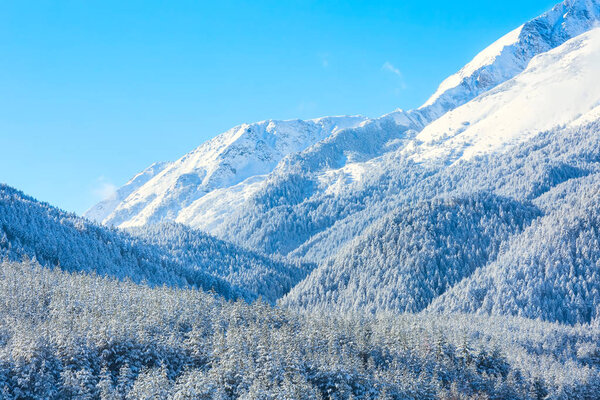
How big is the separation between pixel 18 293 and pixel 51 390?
37.8m

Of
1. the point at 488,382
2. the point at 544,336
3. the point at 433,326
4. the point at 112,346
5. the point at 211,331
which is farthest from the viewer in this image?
the point at 544,336

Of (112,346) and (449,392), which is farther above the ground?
(112,346)

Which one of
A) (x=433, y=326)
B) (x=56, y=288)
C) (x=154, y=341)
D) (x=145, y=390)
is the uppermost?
(x=56, y=288)

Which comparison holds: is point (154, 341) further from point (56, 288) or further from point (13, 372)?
point (56, 288)

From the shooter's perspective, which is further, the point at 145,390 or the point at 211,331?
the point at 211,331

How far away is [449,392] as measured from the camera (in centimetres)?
12575

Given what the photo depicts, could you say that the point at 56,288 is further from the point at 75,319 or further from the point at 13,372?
the point at 13,372

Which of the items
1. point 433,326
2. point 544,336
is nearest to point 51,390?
point 433,326

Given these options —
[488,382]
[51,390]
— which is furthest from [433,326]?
[51,390]

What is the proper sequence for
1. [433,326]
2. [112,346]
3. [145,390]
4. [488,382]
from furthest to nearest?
[433,326] < [488,382] < [112,346] < [145,390]

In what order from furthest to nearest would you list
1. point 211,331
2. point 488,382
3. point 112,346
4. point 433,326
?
point 433,326 < point 488,382 < point 211,331 < point 112,346

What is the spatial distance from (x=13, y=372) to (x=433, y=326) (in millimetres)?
117355

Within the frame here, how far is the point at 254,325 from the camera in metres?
124

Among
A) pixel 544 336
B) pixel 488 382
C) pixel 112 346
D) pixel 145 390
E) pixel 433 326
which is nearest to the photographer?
pixel 145 390
